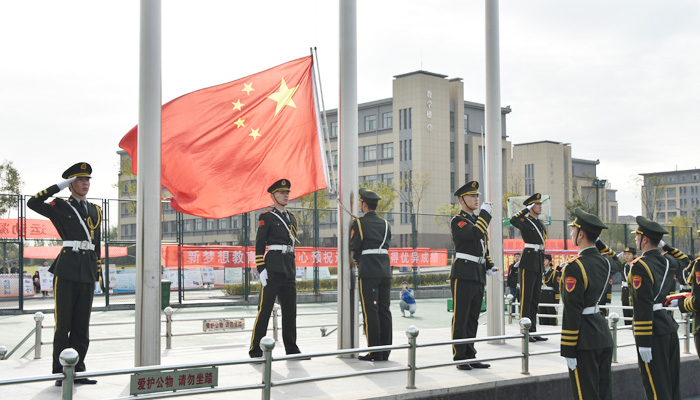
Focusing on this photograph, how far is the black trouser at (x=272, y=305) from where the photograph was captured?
9.50m

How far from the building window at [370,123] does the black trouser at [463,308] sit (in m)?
65.8

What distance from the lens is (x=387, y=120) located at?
243 feet

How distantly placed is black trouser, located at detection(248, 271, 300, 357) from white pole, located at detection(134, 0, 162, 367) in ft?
→ 7.63

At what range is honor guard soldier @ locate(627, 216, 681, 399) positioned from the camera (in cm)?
765

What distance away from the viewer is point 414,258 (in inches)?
1319

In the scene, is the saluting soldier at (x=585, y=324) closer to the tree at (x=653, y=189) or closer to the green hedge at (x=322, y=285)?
the green hedge at (x=322, y=285)

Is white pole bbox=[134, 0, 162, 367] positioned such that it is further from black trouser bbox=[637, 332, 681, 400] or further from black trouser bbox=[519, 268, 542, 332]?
black trouser bbox=[519, 268, 542, 332]

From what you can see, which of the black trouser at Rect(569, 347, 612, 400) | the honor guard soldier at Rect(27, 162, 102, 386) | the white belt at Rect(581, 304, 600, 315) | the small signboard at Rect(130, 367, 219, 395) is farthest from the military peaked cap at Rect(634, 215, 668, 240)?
the honor guard soldier at Rect(27, 162, 102, 386)

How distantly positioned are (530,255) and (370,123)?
64.2m

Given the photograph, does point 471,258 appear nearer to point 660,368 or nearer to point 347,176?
point 347,176

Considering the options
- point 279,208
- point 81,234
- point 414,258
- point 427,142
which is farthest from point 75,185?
point 427,142

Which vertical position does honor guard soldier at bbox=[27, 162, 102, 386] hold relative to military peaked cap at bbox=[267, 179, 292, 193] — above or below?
below

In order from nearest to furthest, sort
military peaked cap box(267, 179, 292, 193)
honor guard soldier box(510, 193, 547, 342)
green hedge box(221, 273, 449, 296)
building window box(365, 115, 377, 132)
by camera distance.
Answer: military peaked cap box(267, 179, 292, 193)
honor guard soldier box(510, 193, 547, 342)
green hedge box(221, 273, 449, 296)
building window box(365, 115, 377, 132)

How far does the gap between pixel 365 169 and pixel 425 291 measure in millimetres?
41775
